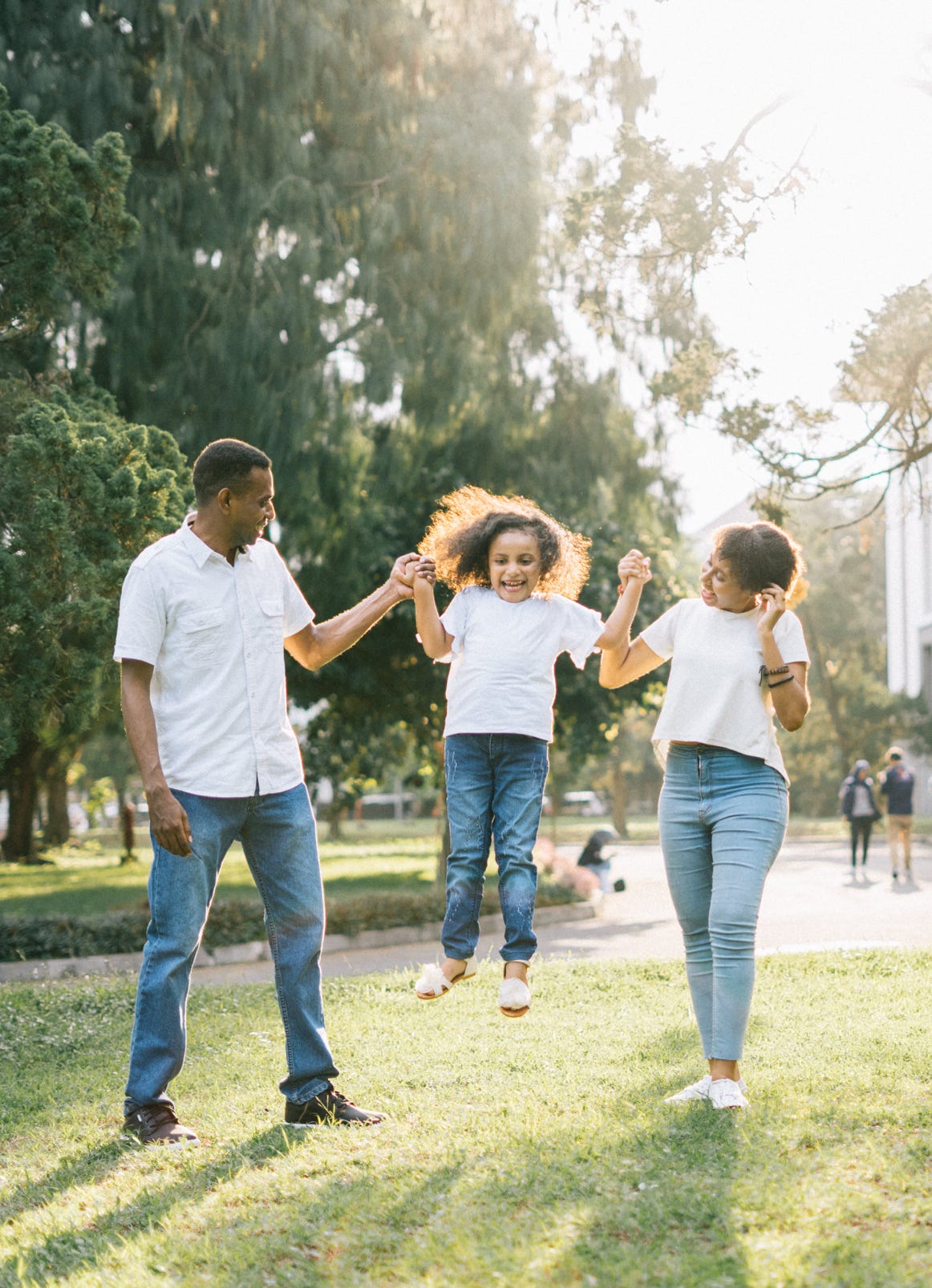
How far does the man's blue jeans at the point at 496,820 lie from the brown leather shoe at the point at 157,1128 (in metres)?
1.09

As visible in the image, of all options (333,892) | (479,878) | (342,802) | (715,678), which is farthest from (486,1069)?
(342,802)

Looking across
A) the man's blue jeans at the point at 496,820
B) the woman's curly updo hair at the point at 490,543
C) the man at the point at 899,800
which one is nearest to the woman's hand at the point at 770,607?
the woman's curly updo hair at the point at 490,543

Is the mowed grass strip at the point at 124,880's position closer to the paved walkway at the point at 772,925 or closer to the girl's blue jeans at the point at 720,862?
the paved walkway at the point at 772,925

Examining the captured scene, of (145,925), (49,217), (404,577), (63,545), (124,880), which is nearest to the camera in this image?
(404,577)

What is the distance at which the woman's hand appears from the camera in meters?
4.52

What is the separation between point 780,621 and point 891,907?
1163 centimetres

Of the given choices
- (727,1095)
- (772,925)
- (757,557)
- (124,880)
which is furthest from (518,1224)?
A: (124,880)

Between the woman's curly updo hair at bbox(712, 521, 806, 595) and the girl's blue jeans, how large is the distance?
24.6 inches

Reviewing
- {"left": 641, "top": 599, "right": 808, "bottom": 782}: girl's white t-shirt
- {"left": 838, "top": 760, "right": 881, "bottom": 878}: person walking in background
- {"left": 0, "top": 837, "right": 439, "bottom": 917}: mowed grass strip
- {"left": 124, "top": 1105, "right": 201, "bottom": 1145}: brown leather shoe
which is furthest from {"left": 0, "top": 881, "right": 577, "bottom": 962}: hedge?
{"left": 838, "top": 760, "right": 881, "bottom": 878}: person walking in background

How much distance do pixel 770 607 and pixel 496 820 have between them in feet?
4.15

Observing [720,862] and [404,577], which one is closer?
[720,862]

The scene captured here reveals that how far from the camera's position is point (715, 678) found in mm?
4594

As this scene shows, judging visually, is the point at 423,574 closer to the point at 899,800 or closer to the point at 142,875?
the point at 899,800

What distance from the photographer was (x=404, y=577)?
4836mm
